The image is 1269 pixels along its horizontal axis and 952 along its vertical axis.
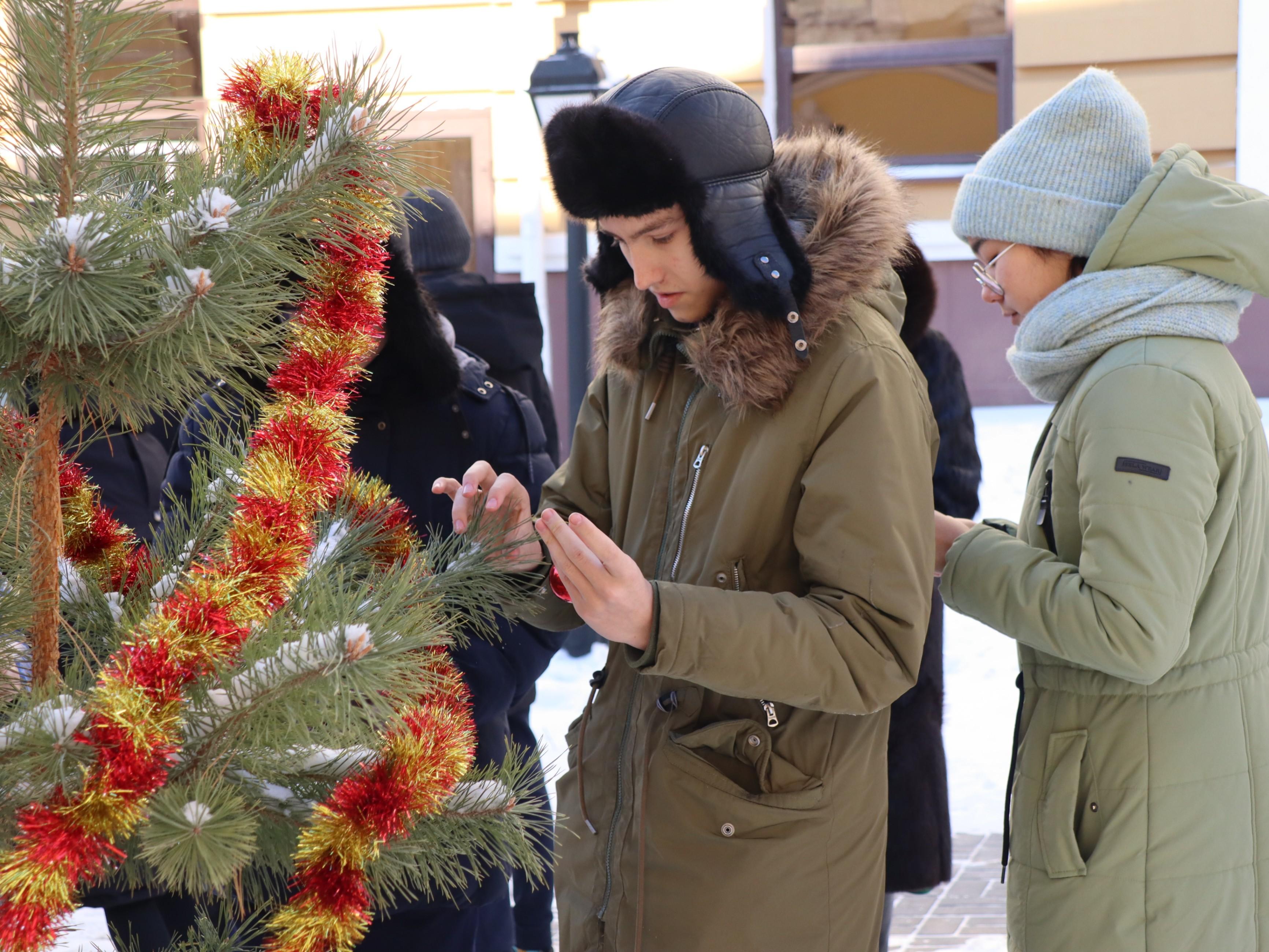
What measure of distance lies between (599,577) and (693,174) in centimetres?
60

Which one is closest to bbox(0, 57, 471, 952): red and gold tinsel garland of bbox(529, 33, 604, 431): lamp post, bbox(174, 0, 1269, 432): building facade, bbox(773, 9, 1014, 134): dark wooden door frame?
bbox(529, 33, 604, 431): lamp post

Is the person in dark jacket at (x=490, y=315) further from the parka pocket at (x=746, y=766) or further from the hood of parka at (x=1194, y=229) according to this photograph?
the hood of parka at (x=1194, y=229)

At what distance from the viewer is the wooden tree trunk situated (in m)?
1.18

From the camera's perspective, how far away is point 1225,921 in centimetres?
186

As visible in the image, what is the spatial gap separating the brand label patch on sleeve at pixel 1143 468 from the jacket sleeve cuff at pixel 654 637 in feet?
2.39

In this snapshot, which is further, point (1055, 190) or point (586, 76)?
point (586, 76)

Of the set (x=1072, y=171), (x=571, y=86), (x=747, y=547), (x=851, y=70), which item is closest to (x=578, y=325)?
(x=571, y=86)

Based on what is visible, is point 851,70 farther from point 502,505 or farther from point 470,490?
point 502,505

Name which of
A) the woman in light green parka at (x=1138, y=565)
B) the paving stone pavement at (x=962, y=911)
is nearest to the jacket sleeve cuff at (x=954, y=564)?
the woman in light green parka at (x=1138, y=565)

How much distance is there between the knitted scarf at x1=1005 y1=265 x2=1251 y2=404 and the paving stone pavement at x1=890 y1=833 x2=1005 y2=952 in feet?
7.21

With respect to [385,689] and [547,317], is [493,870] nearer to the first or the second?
[385,689]

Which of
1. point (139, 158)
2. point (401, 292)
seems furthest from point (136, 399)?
point (401, 292)

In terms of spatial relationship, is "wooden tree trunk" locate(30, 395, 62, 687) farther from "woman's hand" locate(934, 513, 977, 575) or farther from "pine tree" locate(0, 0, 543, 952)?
"woman's hand" locate(934, 513, 977, 575)

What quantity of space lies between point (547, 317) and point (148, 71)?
6.51 metres
